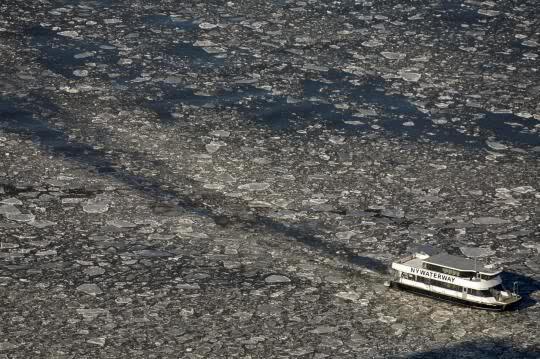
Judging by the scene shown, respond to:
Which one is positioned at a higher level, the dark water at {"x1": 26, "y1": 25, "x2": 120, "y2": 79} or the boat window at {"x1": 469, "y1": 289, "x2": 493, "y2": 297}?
the boat window at {"x1": 469, "y1": 289, "x2": 493, "y2": 297}

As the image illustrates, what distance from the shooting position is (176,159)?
36.8ft

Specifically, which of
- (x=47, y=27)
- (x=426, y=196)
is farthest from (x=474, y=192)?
(x=47, y=27)

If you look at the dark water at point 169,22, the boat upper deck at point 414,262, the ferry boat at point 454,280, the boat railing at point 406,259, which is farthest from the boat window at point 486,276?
the dark water at point 169,22

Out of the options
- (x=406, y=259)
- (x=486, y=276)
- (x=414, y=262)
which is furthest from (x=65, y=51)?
(x=486, y=276)

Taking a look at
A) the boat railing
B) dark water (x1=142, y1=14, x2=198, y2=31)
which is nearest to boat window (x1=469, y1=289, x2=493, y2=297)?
the boat railing

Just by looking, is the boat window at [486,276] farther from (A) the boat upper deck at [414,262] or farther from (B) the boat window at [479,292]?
(A) the boat upper deck at [414,262]

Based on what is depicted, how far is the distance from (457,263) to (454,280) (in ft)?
0.56

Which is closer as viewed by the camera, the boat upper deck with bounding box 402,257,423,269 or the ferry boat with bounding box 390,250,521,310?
the ferry boat with bounding box 390,250,521,310

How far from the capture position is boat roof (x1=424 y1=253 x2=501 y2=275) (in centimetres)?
875

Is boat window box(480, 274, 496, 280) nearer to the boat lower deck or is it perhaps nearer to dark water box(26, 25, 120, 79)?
the boat lower deck

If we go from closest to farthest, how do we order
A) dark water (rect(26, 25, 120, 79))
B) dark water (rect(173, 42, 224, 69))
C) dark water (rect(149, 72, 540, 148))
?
1. dark water (rect(149, 72, 540, 148))
2. dark water (rect(26, 25, 120, 79))
3. dark water (rect(173, 42, 224, 69))

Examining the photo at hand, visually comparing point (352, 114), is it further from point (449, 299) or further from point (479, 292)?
point (479, 292)

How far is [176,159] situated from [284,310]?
114 inches

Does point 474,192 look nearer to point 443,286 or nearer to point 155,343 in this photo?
point 443,286
